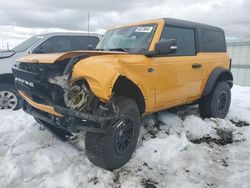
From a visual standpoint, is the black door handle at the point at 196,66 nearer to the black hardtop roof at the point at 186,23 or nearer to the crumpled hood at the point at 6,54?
the black hardtop roof at the point at 186,23

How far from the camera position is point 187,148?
4.37 m

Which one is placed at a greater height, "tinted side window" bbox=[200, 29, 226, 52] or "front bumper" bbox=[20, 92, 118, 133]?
"tinted side window" bbox=[200, 29, 226, 52]

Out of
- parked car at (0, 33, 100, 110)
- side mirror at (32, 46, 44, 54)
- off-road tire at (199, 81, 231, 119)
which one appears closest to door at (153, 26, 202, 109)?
off-road tire at (199, 81, 231, 119)

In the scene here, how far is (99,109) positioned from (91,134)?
1.23 ft

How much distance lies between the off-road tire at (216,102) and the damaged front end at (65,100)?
293 centimetres

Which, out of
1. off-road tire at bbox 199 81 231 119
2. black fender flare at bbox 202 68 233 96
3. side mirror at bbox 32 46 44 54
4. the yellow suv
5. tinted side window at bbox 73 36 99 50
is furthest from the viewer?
tinted side window at bbox 73 36 99 50

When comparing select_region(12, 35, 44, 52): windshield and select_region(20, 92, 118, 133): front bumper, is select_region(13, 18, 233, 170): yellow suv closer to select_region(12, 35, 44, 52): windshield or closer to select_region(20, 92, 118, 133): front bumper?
select_region(20, 92, 118, 133): front bumper

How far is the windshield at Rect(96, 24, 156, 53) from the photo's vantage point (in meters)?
4.42

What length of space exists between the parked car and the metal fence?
44.3ft

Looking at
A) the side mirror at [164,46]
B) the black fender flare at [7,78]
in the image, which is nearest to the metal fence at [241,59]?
the black fender flare at [7,78]

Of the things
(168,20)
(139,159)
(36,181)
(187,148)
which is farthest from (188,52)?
(36,181)

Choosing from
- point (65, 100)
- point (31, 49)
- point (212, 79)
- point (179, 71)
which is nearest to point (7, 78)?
point (31, 49)

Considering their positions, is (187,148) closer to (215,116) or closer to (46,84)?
(215,116)

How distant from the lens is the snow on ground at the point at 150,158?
11.3 ft
